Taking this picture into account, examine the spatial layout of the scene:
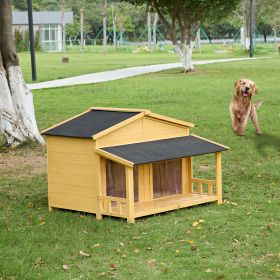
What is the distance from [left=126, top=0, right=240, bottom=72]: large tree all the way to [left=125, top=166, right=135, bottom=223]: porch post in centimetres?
2485

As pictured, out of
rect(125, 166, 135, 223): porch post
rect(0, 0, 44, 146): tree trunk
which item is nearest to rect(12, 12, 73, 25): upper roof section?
rect(0, 0, 44, 146): tree trunk

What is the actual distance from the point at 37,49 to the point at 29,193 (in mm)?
63658

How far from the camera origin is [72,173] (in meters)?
9.18

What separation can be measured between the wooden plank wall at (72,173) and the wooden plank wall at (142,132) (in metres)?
0.25

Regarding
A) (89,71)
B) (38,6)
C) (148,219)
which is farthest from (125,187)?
(38,6)

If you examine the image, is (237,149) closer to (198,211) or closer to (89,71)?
(198,211)

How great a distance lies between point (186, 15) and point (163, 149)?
84.9 ft

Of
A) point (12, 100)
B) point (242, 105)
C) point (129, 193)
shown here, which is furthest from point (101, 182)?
point (242, 105)

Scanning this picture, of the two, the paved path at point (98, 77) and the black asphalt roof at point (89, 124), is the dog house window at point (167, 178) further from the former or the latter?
the paved path at point (98, 77)

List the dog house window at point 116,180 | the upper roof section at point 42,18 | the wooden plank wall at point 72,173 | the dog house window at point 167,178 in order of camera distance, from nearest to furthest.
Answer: the wooden plank wall at point 72,173
the dog house window at point 116,180
the dog house window at point 167,178
the upper roof section at point 42,18

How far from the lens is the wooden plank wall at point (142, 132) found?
29.6 ft

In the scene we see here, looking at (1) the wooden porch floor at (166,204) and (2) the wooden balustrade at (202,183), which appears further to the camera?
(2) the wooden balustrade at (202,183)

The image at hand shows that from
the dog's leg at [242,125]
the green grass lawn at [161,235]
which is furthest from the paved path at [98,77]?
the green grass lawn at [161,235]

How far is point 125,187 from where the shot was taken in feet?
30.6
